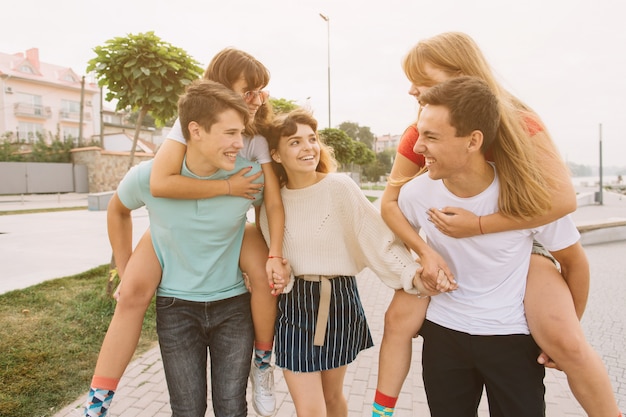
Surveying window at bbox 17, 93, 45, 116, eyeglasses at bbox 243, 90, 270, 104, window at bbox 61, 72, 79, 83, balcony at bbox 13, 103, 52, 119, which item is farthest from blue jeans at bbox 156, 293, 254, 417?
window at bbox 61, 72, 79, 83

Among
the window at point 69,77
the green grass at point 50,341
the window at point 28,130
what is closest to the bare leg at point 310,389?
the green grass at point 50,341

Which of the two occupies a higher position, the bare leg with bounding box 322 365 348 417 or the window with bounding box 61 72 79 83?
the window with bounding box 61 72 79 83

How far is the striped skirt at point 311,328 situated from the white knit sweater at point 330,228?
0.09m

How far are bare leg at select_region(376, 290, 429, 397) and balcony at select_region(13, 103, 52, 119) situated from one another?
49.4 meters

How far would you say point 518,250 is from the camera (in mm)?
1791

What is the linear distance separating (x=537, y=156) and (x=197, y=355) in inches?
68.5

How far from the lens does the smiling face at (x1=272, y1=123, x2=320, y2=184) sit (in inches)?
86.1

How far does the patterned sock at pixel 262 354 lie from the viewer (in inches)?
88.7

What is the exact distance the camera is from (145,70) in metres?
5.00

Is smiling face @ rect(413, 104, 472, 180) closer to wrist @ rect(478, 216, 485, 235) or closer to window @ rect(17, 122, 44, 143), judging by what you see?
wrist @ rect(478, 216, 485, 235)

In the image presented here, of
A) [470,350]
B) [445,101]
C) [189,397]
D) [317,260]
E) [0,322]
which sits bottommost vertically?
[0,322]

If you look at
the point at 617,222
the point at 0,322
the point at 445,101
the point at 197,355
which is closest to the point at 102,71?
the point at 0,322

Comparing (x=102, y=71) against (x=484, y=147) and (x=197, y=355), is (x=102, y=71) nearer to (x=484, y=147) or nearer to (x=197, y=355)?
(x=197, y=355)

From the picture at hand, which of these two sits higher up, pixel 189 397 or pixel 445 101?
pixel 445 101
